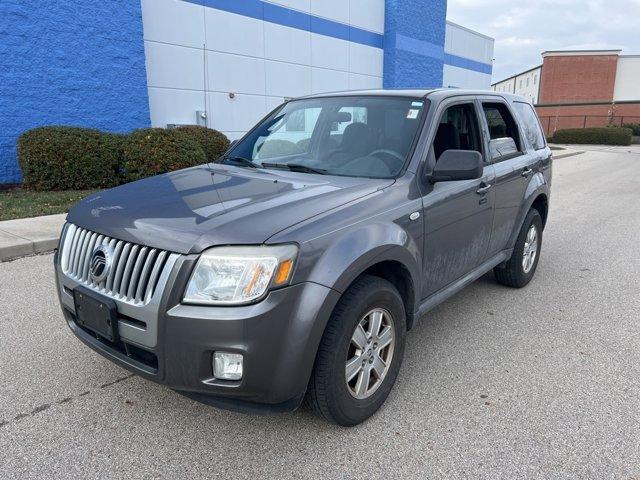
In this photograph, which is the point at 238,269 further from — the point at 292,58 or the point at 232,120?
the point at 292,58

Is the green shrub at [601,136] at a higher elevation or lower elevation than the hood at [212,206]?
lower

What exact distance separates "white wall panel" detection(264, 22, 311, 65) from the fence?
4270 cm

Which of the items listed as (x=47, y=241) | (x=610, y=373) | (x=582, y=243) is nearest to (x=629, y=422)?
(x=610, y=373)

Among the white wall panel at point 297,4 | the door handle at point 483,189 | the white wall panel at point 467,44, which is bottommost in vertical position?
the door handle at point 483,189

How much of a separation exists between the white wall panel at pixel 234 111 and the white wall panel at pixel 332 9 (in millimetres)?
3792

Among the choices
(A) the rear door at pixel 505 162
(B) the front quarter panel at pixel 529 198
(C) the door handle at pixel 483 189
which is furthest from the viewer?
(B) the front quarter panel at pixel 529 198

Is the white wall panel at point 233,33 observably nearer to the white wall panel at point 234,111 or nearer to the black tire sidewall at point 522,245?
the white wall panel at point 234,111

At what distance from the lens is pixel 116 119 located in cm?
1136

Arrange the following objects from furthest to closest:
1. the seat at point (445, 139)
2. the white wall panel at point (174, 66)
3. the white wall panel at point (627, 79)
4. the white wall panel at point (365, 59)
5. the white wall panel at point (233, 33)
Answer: the white wall panel at point (627, 79) → the white wall panel at point (365, 59) → the white wall panel at point (233, 33) → the white wall panel at point (174, 66) → the seat at point (445, 139)

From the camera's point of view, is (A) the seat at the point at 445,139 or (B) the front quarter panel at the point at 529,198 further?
(B) the front quarter panel at the point at 529,198

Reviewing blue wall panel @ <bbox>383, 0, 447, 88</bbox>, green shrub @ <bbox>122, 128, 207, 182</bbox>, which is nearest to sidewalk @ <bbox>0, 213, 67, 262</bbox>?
green shrub @ <bbox>122, 128, 207, 182</bbox>

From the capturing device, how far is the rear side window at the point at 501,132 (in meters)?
4.27

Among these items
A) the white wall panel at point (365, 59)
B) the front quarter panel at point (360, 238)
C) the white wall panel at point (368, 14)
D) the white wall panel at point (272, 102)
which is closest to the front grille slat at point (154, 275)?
the front quarter panel at point (360, 238)

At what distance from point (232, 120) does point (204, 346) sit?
12665 millimetres
